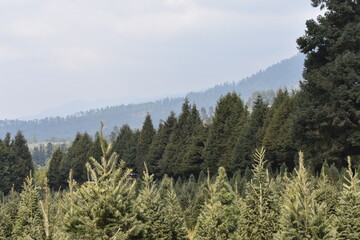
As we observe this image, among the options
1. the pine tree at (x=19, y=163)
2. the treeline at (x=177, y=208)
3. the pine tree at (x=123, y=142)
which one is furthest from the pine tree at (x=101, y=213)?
the pine tree at (x=19, y=163)

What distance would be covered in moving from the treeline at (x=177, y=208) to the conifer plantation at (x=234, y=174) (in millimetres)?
43

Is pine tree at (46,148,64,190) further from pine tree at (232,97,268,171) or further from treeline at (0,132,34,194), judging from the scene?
pine tree at (232,97,268,171)

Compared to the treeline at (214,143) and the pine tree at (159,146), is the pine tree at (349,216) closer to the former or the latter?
the treeline at (214,143)

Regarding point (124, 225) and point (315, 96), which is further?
point (315, 96)

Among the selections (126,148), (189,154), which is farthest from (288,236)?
(126,148)

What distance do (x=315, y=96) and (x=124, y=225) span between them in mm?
27386

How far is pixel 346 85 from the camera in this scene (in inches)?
1319

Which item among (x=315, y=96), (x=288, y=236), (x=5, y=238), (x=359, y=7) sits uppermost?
(x=359, y=7)

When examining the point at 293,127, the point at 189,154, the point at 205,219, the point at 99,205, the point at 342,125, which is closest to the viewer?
the point at 99,205

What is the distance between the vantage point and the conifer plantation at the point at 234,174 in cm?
1179

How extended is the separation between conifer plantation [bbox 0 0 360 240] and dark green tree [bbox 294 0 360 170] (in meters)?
0.08

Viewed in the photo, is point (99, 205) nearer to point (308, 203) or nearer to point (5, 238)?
point (308, 203)

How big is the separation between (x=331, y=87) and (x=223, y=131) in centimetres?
2292

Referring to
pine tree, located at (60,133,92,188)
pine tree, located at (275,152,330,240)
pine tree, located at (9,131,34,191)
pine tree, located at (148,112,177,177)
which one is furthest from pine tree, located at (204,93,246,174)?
pine tree, located at (275,152,330,240)
